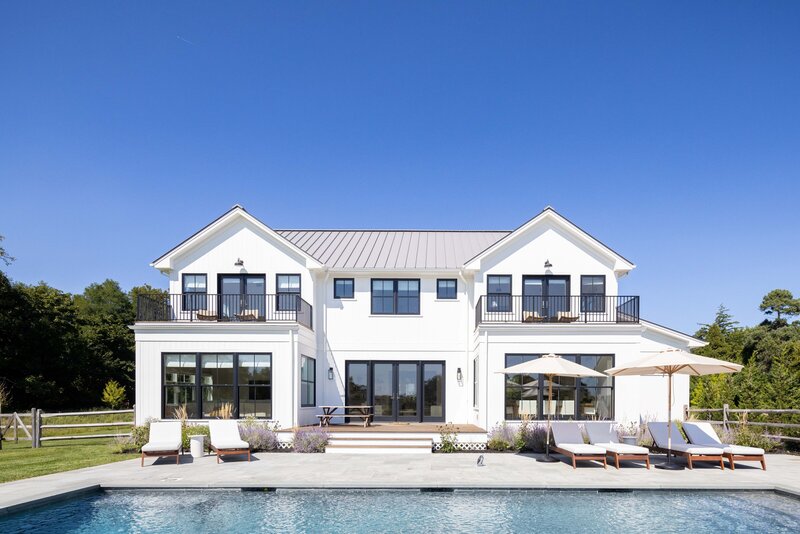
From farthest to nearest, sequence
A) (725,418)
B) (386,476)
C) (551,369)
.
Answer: (725,418) < (551,369) < (386,476)

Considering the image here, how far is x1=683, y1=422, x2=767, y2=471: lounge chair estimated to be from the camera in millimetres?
13867

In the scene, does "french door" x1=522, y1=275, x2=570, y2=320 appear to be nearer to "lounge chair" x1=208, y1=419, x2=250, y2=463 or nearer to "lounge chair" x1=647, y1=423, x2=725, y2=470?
"lounge chair" x1=647, y1=423, x2=725, y2=470

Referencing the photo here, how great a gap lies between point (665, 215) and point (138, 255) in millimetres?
23357

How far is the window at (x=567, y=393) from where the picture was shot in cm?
1917

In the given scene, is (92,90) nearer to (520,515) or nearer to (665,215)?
(520,515)

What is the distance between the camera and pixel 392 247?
24.8 meters

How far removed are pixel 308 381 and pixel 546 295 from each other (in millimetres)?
9259

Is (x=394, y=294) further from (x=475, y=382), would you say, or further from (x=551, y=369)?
(x=551, y=369)

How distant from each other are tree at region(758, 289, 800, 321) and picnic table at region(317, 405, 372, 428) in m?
36.7

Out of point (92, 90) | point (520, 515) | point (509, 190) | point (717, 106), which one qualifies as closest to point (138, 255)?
point (92, 90)

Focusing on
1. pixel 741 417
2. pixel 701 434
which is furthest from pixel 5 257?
pixel 741 417

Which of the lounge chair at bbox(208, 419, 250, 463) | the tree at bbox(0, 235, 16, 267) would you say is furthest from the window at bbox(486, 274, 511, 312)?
the tree at bbox(0, 235, 16, 267)

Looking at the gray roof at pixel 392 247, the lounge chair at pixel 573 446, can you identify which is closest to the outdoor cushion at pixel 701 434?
the lounge chair at pixel 573 446

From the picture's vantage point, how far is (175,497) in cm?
1132
